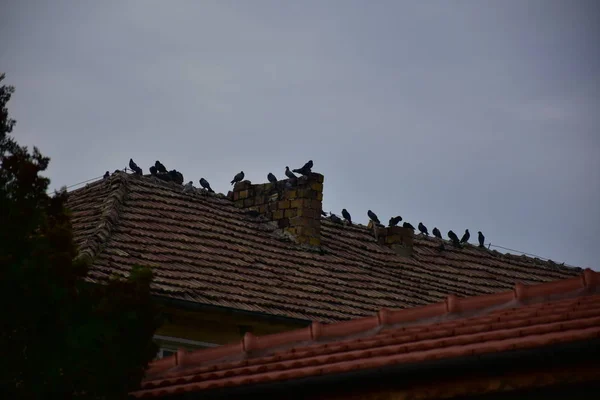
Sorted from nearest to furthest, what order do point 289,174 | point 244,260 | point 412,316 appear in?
point 412,316, point 244,260, point 289,174

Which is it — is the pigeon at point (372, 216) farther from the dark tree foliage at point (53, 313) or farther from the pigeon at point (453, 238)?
the dark tree foliage at point (53, 313)

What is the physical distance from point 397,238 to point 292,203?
2.98 meters

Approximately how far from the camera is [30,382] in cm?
994

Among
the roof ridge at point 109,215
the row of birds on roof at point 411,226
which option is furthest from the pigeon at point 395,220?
the roof ridge at point 109,215

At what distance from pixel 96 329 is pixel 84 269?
773 millimetres

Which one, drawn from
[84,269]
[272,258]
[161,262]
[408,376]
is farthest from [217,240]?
[408,376]

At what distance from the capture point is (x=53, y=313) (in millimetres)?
10172

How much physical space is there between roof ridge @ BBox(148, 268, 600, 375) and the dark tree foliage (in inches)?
49.4

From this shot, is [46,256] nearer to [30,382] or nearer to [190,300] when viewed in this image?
[30,382]

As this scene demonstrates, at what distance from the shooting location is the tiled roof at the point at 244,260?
16.7 metres

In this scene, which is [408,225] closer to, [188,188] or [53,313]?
[188,188]

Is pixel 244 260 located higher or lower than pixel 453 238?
lower

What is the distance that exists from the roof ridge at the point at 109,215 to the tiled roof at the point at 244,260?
23 mm

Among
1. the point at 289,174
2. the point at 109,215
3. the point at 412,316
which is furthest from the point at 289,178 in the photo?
the point at 412,316
